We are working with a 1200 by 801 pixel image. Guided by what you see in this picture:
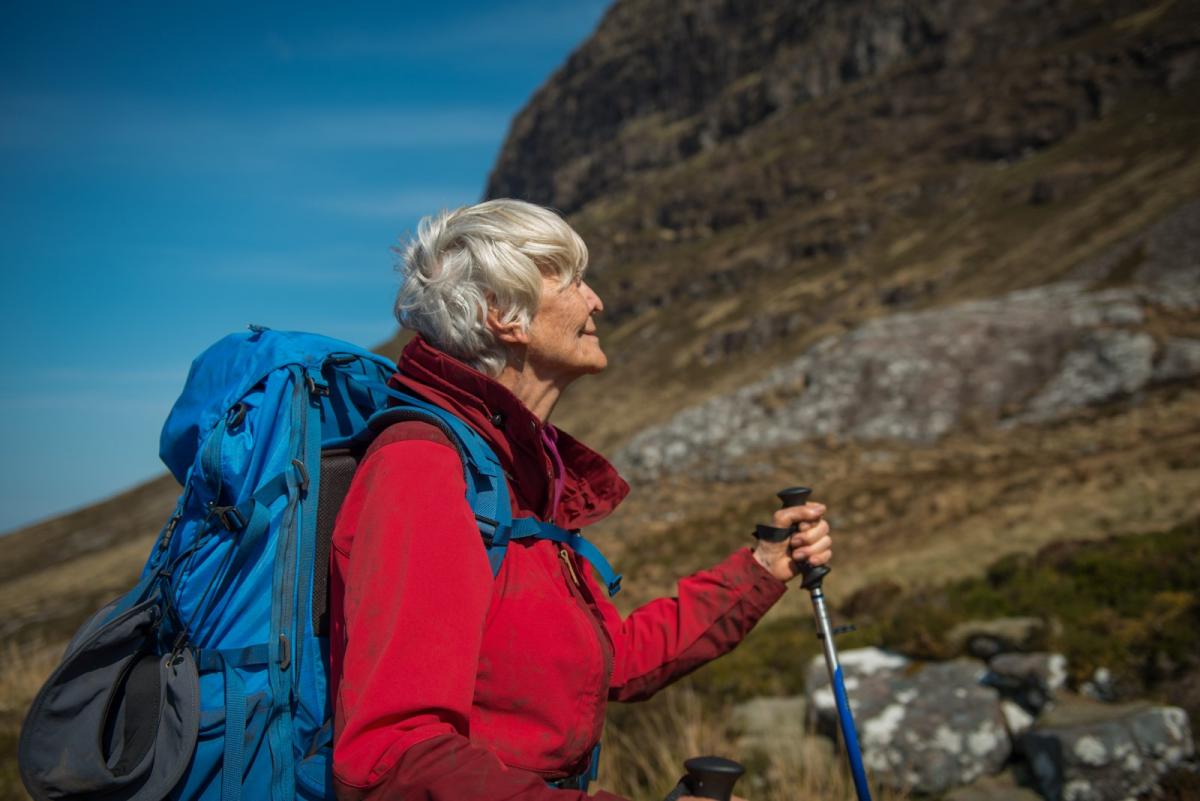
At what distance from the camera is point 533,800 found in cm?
122

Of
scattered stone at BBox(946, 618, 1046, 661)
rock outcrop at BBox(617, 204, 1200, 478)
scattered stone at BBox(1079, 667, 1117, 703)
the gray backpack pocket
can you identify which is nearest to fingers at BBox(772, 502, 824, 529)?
the gray backpack pocket

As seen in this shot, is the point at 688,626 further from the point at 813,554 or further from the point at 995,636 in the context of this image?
the point at 995,636

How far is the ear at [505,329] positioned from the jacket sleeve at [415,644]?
479mm

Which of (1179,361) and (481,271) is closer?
(481,271)

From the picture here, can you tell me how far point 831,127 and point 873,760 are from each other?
90.7m

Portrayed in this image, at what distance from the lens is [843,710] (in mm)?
2271

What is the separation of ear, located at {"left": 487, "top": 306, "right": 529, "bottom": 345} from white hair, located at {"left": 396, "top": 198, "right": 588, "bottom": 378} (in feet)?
0.04

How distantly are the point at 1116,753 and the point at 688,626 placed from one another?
12.3ft

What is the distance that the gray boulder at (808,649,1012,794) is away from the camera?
16.9 ft

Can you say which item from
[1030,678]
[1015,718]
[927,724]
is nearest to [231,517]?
[927,724]

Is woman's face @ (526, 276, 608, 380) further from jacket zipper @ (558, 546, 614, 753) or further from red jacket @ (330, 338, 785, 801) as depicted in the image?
jacket zipper @ (558, 546, 614, 753)

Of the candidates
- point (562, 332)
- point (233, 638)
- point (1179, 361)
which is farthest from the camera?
point (1179, 361)

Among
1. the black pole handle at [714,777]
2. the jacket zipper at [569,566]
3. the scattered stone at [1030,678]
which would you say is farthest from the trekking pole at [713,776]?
the scattered stone at [1030,678]

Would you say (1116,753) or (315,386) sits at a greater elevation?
(315,386)
